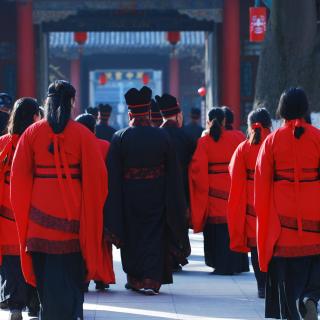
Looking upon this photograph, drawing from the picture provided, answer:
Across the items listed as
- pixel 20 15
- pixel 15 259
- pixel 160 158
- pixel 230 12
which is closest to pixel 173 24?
pixel 230 12

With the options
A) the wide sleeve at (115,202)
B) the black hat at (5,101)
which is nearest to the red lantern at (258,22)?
the black hat at (5,101)

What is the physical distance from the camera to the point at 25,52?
21.2 meters

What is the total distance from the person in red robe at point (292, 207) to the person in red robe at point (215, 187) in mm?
Result: 3578

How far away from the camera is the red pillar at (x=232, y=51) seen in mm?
21188

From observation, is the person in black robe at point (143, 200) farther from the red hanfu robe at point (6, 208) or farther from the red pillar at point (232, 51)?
the red pillar at point (232, 51)

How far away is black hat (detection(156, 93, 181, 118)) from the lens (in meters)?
10.1

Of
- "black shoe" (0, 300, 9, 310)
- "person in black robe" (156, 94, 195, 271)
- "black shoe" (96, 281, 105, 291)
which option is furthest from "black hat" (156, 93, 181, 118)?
"black shoe" (0, 300, 9, 310)

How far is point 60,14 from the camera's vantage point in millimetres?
20812

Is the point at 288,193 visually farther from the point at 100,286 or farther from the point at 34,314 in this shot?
the point at 100,286

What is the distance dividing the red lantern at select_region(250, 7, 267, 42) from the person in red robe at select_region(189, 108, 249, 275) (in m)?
8.36

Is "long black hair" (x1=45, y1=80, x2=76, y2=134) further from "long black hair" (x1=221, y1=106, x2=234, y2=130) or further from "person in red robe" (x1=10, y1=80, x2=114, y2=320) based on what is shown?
"long black hair" (x1=221, y1=106, x2=234, y2=130)

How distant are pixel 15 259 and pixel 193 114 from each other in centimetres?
855

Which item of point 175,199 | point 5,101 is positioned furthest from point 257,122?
point 5,101

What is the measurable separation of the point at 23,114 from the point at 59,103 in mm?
839
